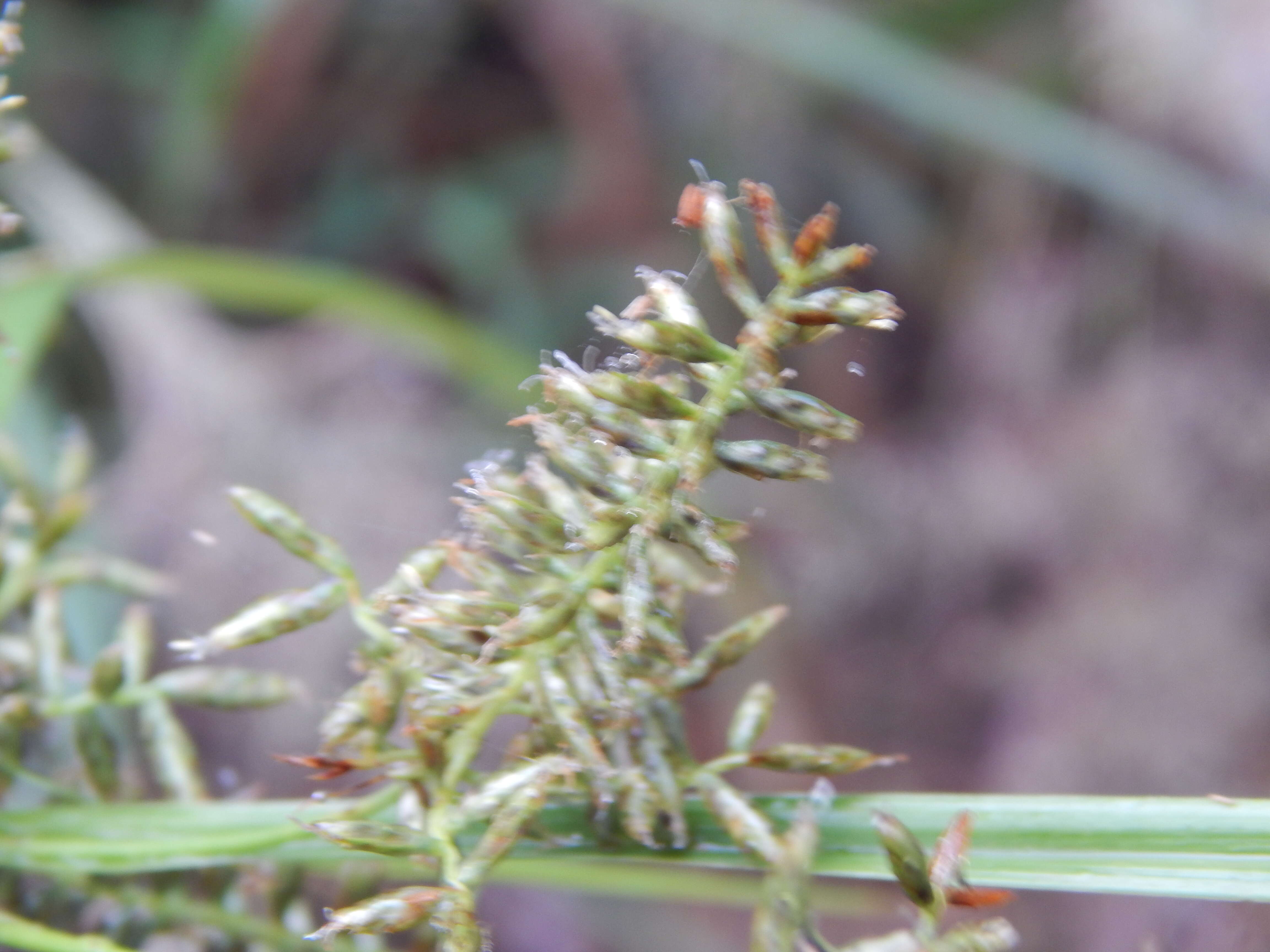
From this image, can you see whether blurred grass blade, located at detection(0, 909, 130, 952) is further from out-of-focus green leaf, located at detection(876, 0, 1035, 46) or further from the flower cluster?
out-of-focus green leaf, located at detection(876, 0, 1035, 46)

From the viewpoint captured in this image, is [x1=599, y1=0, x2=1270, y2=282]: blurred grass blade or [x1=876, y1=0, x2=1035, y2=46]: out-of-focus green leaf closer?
[x1=599, y1=0, x2=1270, y2=282]: blurred grass blade

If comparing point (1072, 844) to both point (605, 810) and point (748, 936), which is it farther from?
point (748, 936)

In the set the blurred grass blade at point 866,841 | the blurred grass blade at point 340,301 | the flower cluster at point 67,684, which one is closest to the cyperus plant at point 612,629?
the blurred grass blade at point 866,841

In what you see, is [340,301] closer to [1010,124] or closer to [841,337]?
[841,337]

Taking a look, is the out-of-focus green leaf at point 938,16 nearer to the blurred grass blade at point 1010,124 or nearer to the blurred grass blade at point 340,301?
the blurred grass blade at point 1010,124

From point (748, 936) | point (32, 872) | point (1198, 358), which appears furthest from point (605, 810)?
point (1198, 358)

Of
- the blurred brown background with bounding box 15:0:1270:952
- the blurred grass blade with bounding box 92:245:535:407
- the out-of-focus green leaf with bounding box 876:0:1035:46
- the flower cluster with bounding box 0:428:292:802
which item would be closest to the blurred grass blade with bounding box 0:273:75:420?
the blurred grass blade with bounding box 92:245:535:407

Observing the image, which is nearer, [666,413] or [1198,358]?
[666,413]
